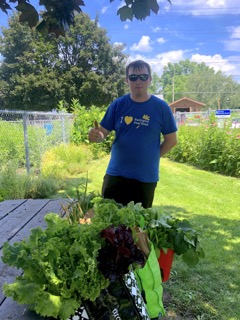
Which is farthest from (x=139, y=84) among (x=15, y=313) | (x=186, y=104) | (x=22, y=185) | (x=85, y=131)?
(x=186, y=104)

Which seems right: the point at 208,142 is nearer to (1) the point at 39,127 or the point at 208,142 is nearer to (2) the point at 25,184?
(1) the point at 39,127

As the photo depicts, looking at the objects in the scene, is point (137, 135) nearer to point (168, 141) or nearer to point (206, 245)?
point (168, 141)

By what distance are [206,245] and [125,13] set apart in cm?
239

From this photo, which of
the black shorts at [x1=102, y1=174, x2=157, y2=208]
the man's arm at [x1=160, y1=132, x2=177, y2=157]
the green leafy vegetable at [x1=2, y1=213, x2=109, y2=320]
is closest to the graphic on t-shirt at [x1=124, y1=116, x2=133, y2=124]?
the man's arm at [x1=160, y1=132, x2=177, y2=157]

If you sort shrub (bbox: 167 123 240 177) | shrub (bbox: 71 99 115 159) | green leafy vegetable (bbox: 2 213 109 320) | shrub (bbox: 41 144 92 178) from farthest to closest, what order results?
shrub (bbox: 71 99 115 159) < shrub (bbox: 167 123 240 177) < shrub (bbox: 41 144 92 178) < green leafy vegetable (bbox: 2 213 109 320)

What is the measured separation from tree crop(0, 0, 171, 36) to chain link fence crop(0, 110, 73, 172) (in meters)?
2.91

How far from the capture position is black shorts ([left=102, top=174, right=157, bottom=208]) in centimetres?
235

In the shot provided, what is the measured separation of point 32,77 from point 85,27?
7373 mm

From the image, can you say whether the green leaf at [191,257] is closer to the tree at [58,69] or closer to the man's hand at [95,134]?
the man's hand at [95,134]

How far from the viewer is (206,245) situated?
322cm

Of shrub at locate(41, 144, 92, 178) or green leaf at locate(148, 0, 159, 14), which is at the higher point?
green leaf at locate(148, 0, 159, 14)

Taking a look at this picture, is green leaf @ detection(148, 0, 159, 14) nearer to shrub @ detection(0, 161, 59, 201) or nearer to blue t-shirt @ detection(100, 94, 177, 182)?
blue t-shirt @ detection(100, 94, 177, 182)

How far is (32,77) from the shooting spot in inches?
996

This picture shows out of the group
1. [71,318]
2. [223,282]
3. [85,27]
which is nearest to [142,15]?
[71,318]
